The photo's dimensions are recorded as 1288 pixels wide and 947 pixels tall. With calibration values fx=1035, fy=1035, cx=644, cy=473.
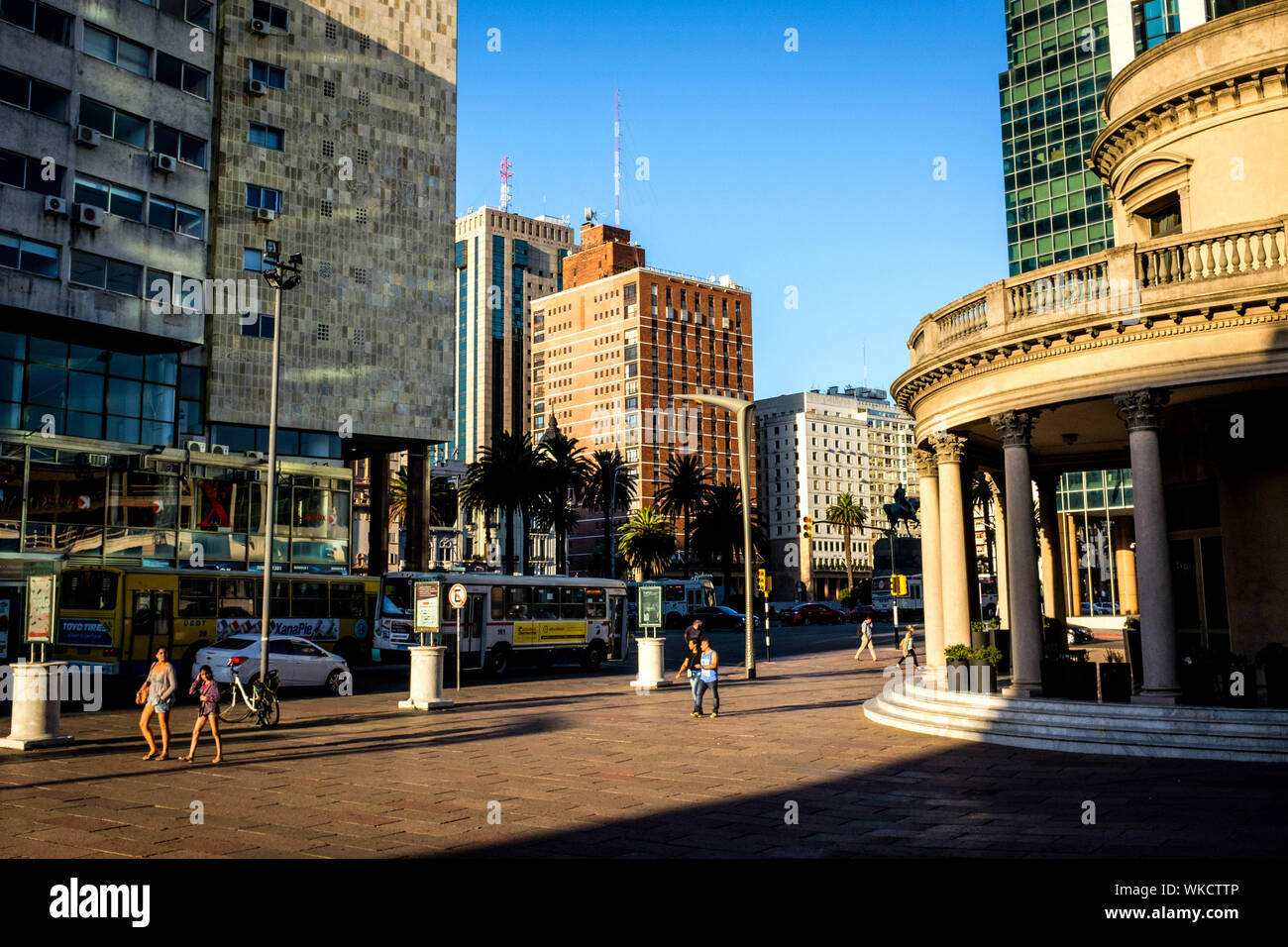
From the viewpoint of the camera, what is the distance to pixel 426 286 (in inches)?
2301

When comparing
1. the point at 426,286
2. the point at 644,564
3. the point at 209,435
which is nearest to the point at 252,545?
the point at 209,435

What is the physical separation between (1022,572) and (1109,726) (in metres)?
3.32

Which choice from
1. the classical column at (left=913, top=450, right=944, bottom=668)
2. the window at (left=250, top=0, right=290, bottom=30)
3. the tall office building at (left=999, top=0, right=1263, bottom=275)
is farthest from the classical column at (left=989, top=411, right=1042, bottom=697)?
the tall office building at (left=999, top=0, right=1263, bottom=275)

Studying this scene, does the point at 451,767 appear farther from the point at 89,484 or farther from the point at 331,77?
the point at 331,77

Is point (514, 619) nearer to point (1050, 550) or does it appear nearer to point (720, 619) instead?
point (1050, 550)

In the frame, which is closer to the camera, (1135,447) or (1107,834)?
(1107,834)

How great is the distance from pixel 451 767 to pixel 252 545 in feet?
112

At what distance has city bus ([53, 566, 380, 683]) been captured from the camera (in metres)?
31.0

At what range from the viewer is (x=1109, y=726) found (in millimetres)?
17484

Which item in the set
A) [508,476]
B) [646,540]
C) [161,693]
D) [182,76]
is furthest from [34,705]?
[646,540]

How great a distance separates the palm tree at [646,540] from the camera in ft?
396

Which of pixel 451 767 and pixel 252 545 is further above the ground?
pixel 252 545

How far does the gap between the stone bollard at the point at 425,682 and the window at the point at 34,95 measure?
28833 mm

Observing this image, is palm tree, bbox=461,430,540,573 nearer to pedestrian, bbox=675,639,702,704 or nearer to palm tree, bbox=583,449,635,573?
palm tree, bbox=583,449,635,573
